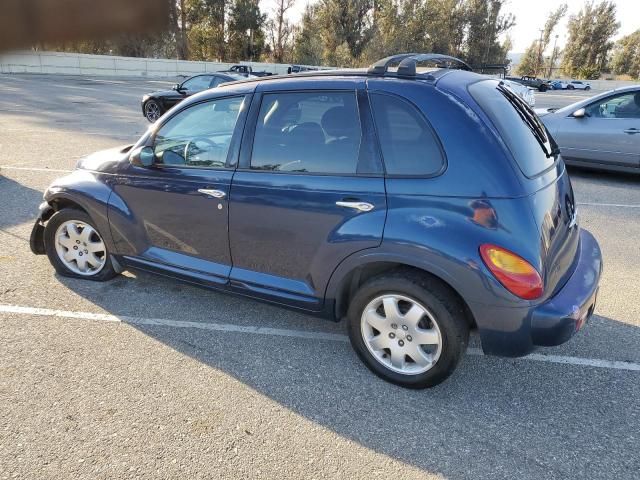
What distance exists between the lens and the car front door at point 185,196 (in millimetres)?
3201

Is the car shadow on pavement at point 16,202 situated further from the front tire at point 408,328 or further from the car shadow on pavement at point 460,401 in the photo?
the front tire at point 408,328

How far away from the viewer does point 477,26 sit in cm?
5206

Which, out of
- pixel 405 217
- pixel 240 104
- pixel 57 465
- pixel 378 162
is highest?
pixel 240 104

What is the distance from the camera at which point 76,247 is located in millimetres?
3963

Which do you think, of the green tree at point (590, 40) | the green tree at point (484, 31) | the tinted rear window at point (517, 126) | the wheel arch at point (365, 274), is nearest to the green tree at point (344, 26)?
the green tree at point (484, 31)

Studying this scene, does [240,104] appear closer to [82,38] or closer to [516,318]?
[516,318]

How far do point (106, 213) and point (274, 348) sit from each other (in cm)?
168

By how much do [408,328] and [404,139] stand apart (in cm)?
106

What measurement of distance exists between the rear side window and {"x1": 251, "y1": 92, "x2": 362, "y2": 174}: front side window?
154mm

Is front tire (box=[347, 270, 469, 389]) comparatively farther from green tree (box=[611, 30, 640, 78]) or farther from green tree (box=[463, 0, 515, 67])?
green tree (box=[611, 30, 640, 78])

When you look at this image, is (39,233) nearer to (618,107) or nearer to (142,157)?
(142,157)

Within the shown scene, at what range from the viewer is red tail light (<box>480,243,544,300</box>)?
2381 mm

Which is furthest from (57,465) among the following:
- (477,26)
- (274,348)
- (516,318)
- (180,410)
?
(477,26)

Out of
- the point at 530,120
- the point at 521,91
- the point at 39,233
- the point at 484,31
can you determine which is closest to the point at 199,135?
the point at 39,233
